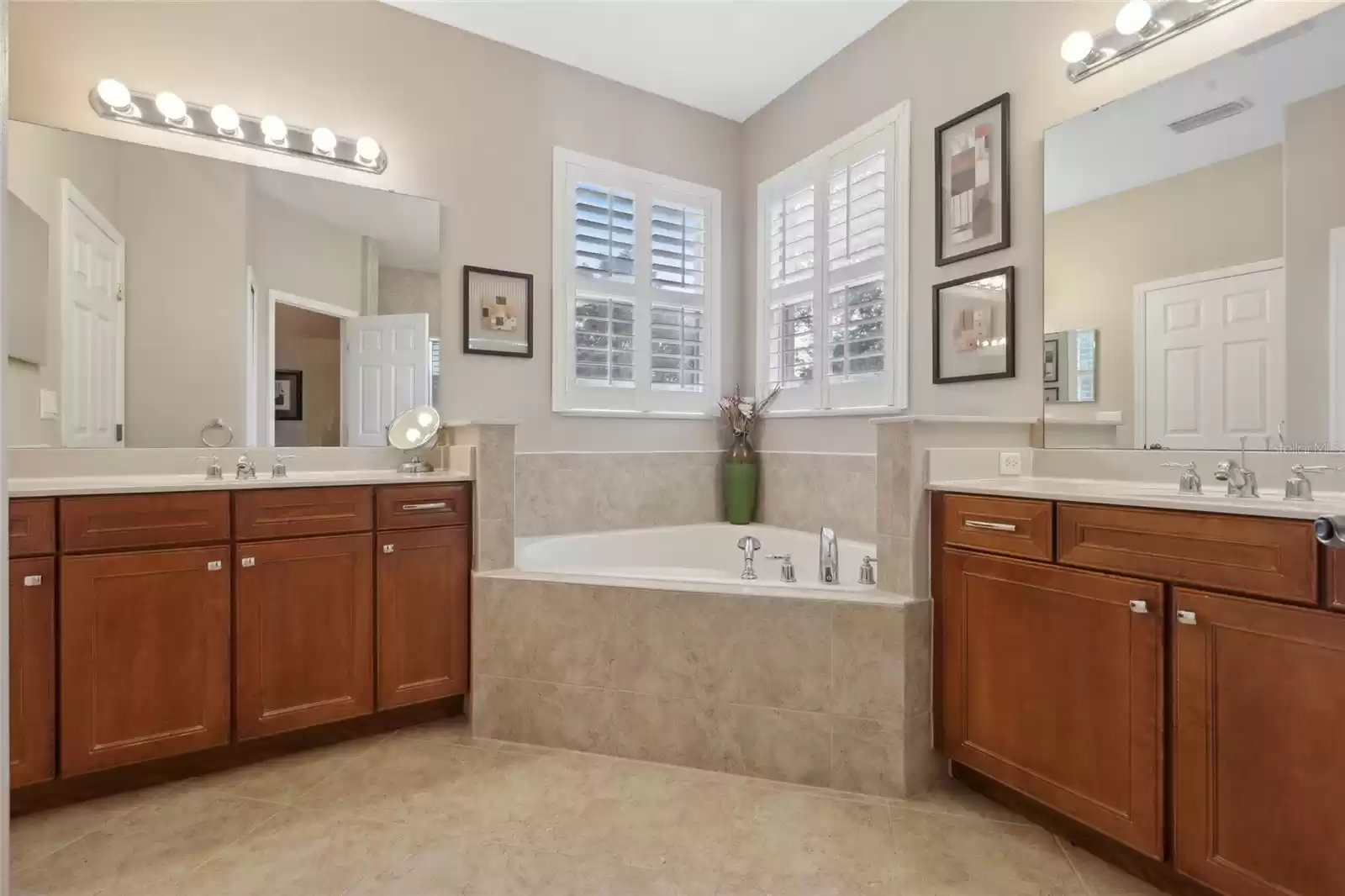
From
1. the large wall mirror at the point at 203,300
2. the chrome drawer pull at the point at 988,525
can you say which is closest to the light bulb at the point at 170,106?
the large wall mirror at the point at 203,300

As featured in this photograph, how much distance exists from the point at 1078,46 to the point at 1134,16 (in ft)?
0.53

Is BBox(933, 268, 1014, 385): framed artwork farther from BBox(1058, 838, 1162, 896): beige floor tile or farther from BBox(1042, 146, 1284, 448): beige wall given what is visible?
BBox(1058, 838, 1162, 896): beige floor tile

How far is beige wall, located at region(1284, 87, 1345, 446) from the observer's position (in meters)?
1.68

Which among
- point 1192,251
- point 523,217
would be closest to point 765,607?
point 1192,251

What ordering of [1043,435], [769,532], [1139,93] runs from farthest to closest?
1. [769,532]
2. [1043,435]
3. [1139,93]

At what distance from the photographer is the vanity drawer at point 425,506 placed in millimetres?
2377

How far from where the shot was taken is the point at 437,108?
2.96m

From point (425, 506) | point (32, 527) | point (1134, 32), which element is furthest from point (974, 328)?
point (32, 527)

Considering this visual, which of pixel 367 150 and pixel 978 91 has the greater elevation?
pixel 978 91

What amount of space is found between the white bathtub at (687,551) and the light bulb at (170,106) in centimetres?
205

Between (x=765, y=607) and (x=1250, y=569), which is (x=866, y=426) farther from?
(x=1250, y=569)

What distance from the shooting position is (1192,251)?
Result: 193 centimetres

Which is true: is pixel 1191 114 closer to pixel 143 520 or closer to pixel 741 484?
pixel 741 484

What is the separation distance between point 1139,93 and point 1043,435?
106 cm
